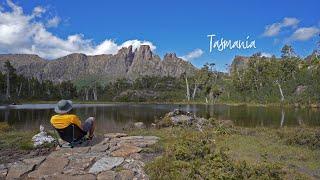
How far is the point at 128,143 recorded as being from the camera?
38.4 feet

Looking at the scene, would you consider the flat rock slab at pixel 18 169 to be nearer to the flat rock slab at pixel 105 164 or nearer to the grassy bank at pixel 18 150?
the grassy bank at pixel 18 150

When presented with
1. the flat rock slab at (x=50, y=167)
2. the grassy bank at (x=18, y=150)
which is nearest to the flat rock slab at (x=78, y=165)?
the flat rock slab at (x=50, y=167)

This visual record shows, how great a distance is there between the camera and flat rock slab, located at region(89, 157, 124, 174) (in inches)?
348

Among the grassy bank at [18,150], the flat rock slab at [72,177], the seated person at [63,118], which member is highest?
the seated person at [63,118]

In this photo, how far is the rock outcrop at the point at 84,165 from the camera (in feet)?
27.7

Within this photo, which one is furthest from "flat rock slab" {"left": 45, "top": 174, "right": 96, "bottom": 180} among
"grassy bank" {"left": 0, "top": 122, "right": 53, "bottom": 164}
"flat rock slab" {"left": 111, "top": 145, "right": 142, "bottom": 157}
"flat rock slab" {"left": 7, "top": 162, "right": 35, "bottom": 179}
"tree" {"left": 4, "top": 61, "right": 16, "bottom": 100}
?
"tree" {"left": 4, "top": 61, "right": 16, "bottom": 100}

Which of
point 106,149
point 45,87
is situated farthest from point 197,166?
point 45,87

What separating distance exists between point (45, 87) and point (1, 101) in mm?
42832

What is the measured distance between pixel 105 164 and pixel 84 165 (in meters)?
0.49

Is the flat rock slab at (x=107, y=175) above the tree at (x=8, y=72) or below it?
below

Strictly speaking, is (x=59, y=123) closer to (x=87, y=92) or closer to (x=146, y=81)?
(x=87, y=92)

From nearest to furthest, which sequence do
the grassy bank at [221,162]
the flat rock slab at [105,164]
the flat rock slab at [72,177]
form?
1. the grassy bank at [221,162]
2. the flat rock slab at [72,177]
3. the flat rock slab at [105,164]

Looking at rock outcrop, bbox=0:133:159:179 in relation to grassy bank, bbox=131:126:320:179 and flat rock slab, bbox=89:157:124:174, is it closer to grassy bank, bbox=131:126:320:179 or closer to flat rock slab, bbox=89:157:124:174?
flat rock slab, bbox=89:157:124:174

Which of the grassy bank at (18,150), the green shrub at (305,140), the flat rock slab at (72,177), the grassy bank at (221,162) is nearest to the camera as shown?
the grassy bank at (221,162)
